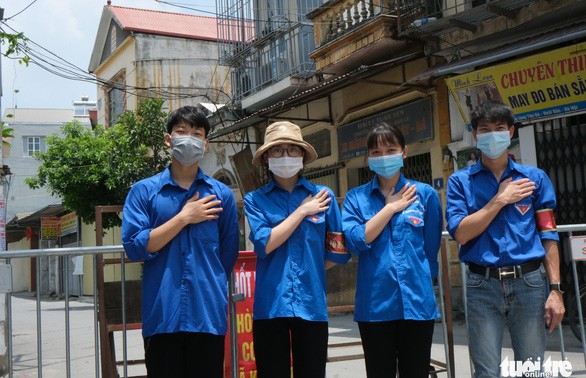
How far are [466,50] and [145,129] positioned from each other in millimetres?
10873

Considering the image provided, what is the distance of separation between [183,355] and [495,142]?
2.03m

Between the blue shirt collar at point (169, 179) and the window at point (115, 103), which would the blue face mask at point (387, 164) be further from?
the window at point (115, 103)

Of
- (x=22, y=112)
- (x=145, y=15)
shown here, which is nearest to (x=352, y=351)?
(x=145, y=15)

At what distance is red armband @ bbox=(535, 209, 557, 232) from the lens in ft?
11.8

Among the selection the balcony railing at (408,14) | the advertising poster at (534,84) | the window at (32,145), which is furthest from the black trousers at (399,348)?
the window at (32,145)

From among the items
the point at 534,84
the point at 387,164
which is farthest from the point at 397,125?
the point at 387,164

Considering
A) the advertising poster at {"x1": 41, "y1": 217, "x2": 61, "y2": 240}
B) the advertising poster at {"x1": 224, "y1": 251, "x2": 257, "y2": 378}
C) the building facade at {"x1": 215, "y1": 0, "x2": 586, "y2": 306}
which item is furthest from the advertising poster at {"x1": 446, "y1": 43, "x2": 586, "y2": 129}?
the advertising poster at {"x1": 41, "y1": 217, "x2": 61, "y2": 240}

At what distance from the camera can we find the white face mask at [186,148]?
3.59 metres

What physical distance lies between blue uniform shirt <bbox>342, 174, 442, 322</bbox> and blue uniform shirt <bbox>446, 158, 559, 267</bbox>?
0.58 feet

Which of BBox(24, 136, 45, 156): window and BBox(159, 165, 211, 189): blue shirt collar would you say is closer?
BBox(159, 165, 211, 189): blue shirt collar

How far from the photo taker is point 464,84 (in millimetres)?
10508

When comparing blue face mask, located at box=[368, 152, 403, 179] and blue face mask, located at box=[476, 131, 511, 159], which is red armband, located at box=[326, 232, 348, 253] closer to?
blue face mask, located at box=[368, 152, 403, 179]

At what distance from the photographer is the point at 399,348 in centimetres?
364

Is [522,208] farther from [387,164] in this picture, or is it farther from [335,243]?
[335,243]
